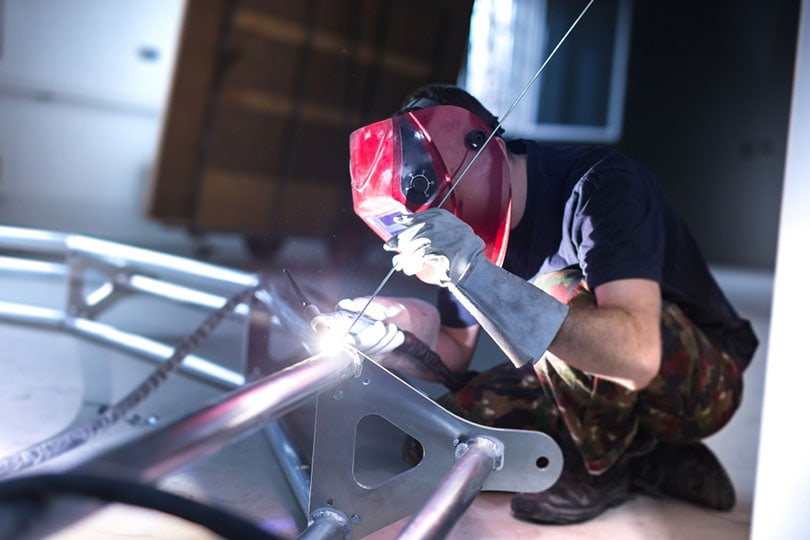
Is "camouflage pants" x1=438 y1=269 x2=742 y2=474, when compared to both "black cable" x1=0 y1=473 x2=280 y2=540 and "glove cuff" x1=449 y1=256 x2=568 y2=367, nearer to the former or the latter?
"glove cuff" x1=449 y1=256 x2=568 y2=367

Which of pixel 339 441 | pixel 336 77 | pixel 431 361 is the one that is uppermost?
pixel 336 77

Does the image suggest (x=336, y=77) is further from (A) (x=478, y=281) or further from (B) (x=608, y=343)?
(B) (x=608, y=343)

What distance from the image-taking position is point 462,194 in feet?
2.47

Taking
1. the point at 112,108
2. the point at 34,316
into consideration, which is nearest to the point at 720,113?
the point at 112,108

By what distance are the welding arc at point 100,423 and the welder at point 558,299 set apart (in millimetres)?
554

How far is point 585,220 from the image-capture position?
33.6 inches

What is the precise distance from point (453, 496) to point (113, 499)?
38cm

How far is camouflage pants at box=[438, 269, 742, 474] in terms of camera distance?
1058 millimetres

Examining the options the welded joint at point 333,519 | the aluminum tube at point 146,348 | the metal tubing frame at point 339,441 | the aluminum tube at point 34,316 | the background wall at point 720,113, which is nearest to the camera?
the metal tubing frame at point 339,441

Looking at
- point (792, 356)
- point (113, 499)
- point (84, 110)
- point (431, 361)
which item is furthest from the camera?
point (84, 110)

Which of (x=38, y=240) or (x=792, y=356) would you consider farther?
(x=38, y=240)

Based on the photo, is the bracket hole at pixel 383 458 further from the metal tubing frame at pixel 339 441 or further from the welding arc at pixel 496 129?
the welding arc at pixel 496 129

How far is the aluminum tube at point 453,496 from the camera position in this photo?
2.12 feet

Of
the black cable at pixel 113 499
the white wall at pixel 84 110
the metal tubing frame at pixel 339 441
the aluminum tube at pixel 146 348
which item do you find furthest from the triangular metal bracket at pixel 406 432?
the white wall at pixel 84 110
